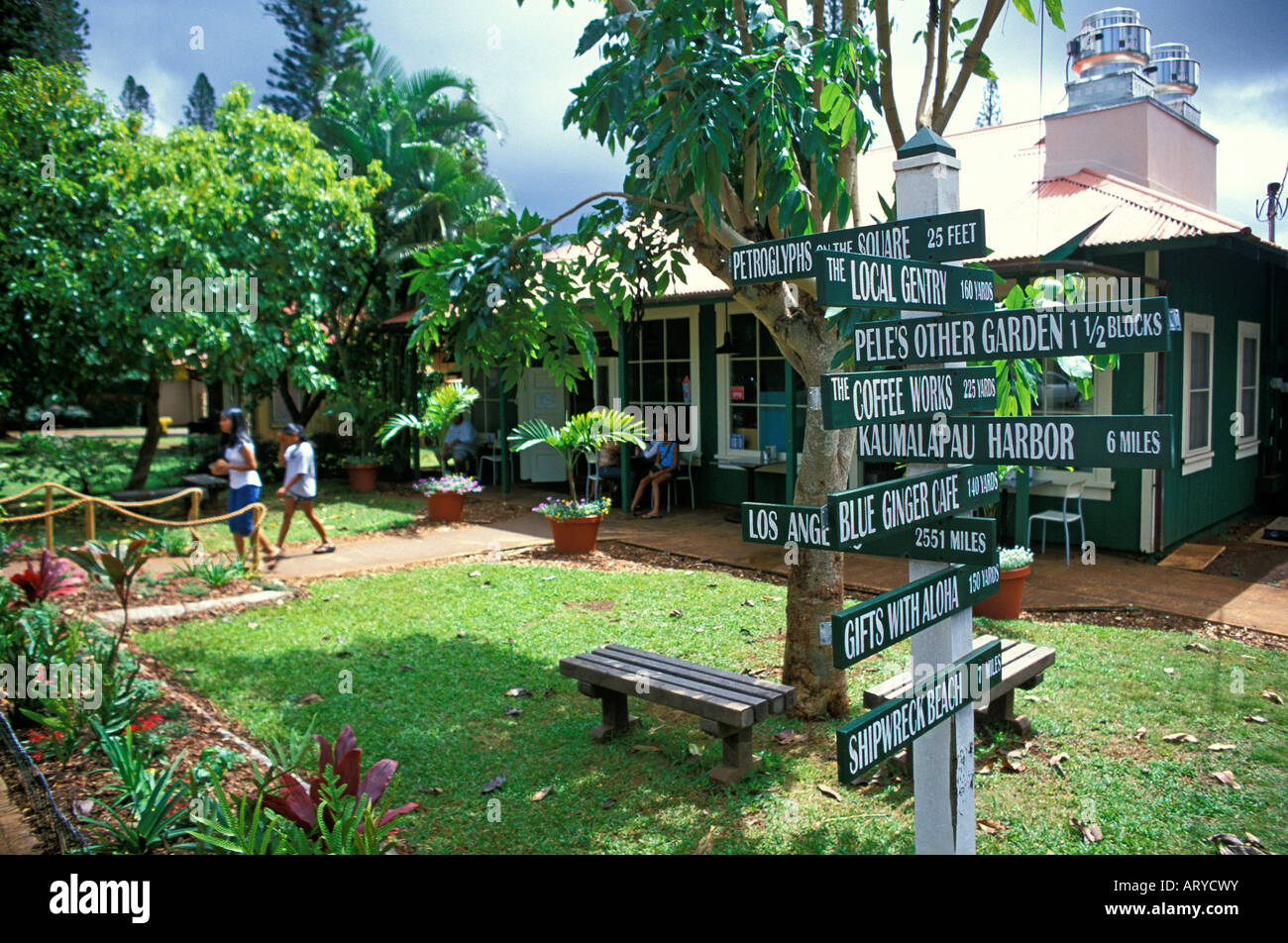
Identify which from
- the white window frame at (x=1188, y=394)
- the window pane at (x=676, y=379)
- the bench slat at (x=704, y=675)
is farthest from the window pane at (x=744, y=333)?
the bench slat at (x=704, y=675)

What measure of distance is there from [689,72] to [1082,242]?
216 inches

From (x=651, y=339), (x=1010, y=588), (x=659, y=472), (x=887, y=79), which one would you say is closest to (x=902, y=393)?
(x=887, y=79)

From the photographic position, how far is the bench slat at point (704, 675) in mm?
4469

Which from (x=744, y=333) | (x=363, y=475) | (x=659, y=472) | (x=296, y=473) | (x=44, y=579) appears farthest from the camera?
(x=363, y=475)

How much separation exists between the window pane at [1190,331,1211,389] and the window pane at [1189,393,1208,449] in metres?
0.13

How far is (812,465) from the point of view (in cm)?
528

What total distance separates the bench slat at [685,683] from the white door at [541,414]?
10783 millimetres

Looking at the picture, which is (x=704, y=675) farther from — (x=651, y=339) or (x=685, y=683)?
(x=651, y=339)

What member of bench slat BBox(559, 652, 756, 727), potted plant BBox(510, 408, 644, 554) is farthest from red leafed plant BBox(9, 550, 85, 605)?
potted plant BBox(510, 408, 644, 554)

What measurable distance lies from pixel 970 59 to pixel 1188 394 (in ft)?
20.7

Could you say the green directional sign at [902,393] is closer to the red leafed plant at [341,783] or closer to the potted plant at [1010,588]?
the red leafed plant at [341,783]

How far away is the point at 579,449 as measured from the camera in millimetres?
10867
